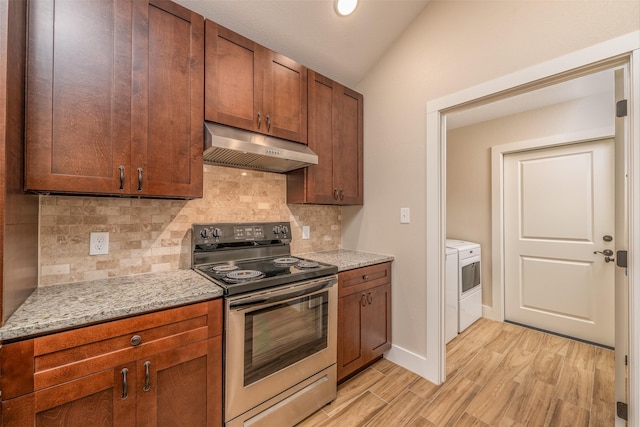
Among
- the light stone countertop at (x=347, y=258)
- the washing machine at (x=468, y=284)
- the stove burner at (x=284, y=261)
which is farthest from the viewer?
the washing machine at (x=468, y=284)

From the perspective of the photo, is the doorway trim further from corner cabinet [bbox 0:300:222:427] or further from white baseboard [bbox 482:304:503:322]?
corner cabinet [bbox 0:300:222:427]

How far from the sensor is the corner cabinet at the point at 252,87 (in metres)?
1.59

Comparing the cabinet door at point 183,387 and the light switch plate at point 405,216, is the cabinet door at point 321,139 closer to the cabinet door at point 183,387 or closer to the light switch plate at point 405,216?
the light switch plate at point 405,216

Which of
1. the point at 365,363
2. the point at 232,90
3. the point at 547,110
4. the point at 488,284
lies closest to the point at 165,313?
the point at 232,90

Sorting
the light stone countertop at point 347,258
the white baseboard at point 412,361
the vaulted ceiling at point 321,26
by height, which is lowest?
the white baseboard at point 412,361

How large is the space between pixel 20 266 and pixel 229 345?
920mm

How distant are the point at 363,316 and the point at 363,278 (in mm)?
298

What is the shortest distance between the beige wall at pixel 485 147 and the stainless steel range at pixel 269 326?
99.2 inches

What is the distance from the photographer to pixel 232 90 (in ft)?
5.46

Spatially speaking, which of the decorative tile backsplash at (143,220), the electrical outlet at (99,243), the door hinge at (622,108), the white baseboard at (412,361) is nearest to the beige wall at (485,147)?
the door hinge at (622,108)

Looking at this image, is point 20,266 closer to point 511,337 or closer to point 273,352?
point 273,352

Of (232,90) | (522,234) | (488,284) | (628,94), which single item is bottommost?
(488,284)

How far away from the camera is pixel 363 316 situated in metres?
2.08

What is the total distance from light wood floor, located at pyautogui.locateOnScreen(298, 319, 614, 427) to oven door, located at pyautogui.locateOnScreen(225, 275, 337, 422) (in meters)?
0.38
